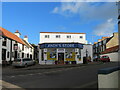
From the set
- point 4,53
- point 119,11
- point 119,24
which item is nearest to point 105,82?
point 119,24

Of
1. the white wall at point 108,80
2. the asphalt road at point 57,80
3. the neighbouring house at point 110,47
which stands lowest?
the asphalt road at point 57,80

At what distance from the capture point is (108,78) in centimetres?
619

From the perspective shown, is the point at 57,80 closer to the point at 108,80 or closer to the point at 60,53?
the point at 108,80

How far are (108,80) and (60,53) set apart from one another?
Answer: 2586 cm

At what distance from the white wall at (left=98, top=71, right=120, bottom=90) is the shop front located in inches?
953

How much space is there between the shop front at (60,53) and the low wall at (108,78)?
2410 cm

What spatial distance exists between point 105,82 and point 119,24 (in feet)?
11.5

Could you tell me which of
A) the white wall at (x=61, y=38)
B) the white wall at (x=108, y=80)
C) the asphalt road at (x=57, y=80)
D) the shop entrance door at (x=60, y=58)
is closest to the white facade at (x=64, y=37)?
the white wall at (x=61, y=38)

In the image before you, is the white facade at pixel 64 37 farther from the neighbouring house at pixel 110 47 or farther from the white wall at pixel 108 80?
the white wall at pixel 108 80

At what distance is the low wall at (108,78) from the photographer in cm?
596

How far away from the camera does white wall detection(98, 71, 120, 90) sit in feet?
19.6

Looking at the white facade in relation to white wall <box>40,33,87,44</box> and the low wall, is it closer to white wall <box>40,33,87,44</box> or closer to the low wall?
white wall <box>40,33,87,44</box>

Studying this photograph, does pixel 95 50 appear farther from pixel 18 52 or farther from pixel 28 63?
pixel 28 63

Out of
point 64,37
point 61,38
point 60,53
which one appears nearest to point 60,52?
point 60,53
